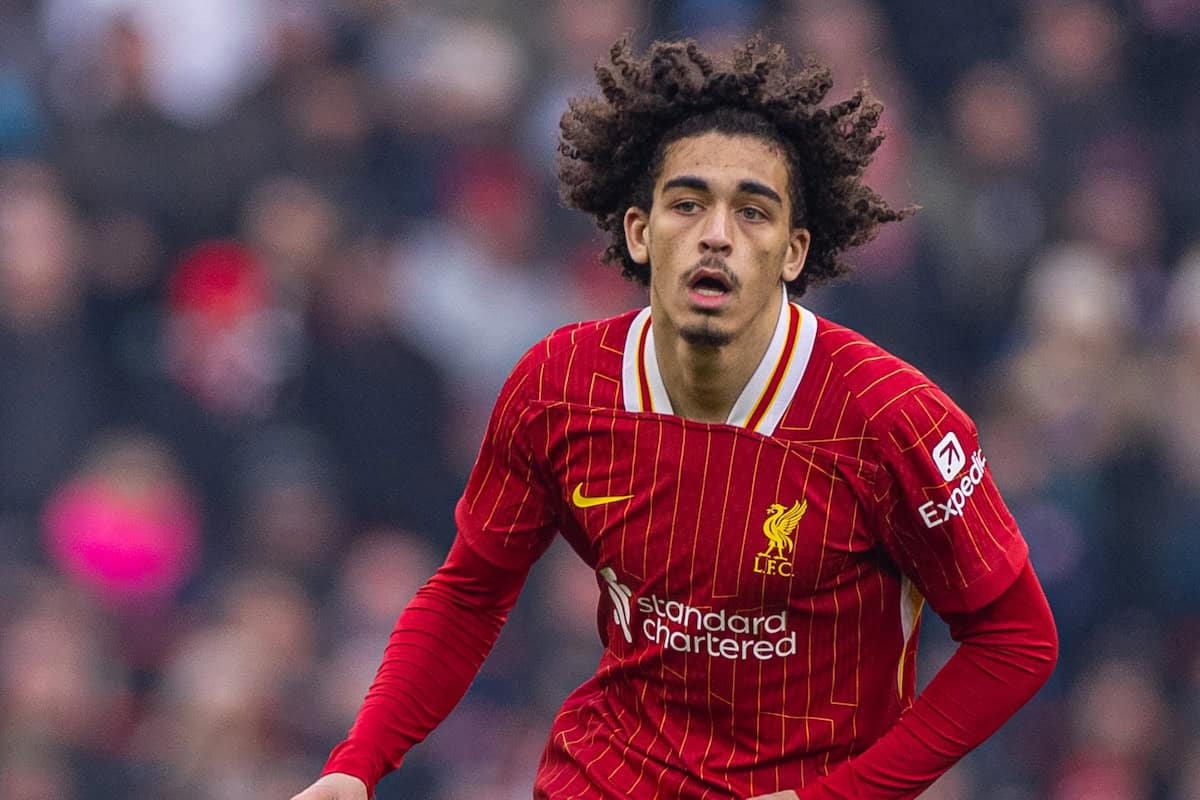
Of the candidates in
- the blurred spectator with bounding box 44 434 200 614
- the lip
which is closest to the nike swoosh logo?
the lip

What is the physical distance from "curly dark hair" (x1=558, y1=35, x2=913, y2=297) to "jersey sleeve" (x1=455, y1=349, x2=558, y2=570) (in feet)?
1.29

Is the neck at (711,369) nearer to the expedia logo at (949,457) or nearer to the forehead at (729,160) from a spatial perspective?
the forehead at (729,160)

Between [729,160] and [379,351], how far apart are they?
13.6 feet

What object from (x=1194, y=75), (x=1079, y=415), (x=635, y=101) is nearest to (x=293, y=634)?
(x=1079, y=415)

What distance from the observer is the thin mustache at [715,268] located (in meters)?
4.12

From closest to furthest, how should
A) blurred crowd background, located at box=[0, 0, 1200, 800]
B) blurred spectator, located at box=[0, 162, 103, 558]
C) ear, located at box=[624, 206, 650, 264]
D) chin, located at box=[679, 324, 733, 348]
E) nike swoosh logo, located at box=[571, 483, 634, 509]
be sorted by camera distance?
chin, located at box=[679, 324, 733, 348] < nike swoosh logo, located at box=[571, 483, 634, 509] < ear, located at box=[624, 206, 650, 264] < blurred crowd background, located at box=[0, 0, 1200, 800] < blurred spectator, located at box=[0, 162, 103, 558]

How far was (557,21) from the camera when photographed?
950 cm

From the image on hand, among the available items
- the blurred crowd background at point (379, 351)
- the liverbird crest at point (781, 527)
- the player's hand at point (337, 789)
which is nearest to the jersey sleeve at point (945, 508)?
the liverbird crest at point (781, 527)

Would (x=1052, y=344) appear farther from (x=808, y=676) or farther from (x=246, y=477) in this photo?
(x=808, y=676)

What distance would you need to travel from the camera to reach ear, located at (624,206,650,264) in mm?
4398

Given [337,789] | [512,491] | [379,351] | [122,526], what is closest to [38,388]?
[122,526]

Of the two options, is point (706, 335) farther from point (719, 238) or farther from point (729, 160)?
point (729, 160)

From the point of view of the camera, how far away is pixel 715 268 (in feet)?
13.5

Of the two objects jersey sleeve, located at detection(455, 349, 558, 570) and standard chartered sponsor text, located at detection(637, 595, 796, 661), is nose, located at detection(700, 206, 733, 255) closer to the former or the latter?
jersey sleeve, located at detection(455, 349, 558, 570)
